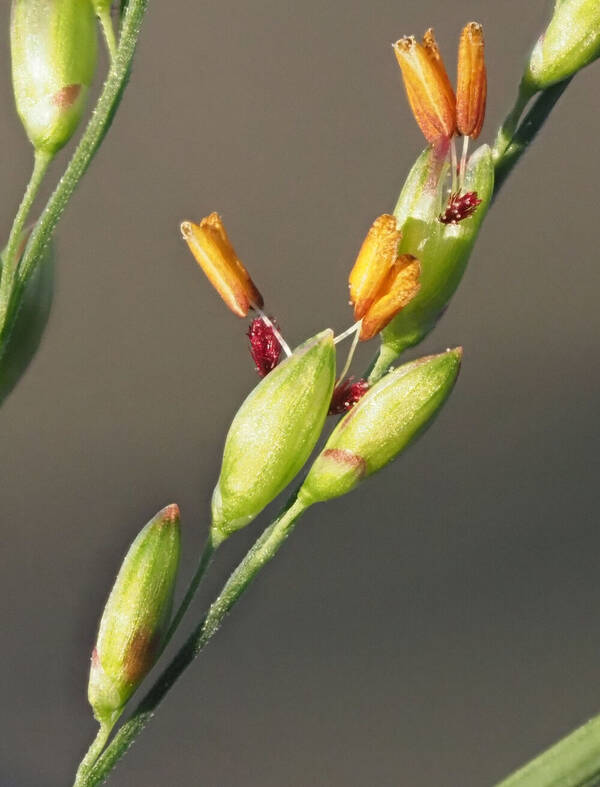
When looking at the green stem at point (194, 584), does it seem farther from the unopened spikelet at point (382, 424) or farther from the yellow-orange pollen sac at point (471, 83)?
the yellow-orange pollen sac at point (471, 83)

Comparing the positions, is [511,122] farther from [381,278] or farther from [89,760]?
[89,760]

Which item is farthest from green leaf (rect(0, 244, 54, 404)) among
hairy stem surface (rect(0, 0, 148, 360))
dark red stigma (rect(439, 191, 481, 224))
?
dark red stigma (rect(439, 191, 481, 224))

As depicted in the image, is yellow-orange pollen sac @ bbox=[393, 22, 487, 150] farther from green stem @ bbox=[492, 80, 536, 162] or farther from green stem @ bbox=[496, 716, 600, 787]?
green stem @ bbox=[496, 716, 600, 787]

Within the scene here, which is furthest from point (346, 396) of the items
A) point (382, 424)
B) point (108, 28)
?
point (108, 28)

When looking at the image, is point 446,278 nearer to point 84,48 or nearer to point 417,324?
point 417,324

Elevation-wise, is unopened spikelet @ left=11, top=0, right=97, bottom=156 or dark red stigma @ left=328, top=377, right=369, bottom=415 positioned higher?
unopened spikelet @ left=11, top=0, right=97, bottom=156

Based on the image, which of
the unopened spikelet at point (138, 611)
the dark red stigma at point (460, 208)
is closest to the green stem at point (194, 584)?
the unopened spikelet at point (138, 611)
